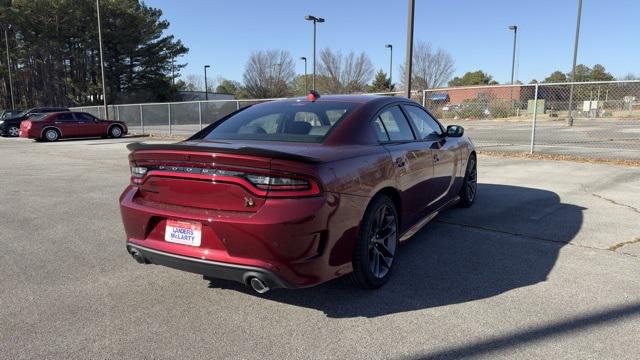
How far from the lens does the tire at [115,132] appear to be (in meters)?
22.2

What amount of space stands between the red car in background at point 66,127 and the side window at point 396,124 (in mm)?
20730

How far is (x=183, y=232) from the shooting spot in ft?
9.98

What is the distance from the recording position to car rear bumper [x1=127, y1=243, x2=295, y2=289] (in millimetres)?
2807

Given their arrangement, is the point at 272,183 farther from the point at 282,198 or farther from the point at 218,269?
the point at 218,269

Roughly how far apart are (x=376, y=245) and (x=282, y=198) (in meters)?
1.08

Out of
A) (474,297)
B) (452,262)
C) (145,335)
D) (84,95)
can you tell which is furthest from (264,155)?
(84,95)

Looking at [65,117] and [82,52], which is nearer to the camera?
[65,117]

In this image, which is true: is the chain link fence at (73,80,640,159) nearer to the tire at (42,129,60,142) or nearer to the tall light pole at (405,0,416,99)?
the tire at (42,129,60,142)

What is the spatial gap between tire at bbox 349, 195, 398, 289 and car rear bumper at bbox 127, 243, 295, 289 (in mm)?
670

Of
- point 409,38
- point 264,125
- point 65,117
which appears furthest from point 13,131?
point 264,125

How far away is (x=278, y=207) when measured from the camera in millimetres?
2797

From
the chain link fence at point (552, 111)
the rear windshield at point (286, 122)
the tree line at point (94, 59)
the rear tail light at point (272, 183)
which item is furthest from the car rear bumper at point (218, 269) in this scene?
the tree line at point (94, 59)

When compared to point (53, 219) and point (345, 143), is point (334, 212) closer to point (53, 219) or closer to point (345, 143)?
point (345, 143)

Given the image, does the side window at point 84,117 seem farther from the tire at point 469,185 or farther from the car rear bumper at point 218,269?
the car rear bumper at point 218,269
